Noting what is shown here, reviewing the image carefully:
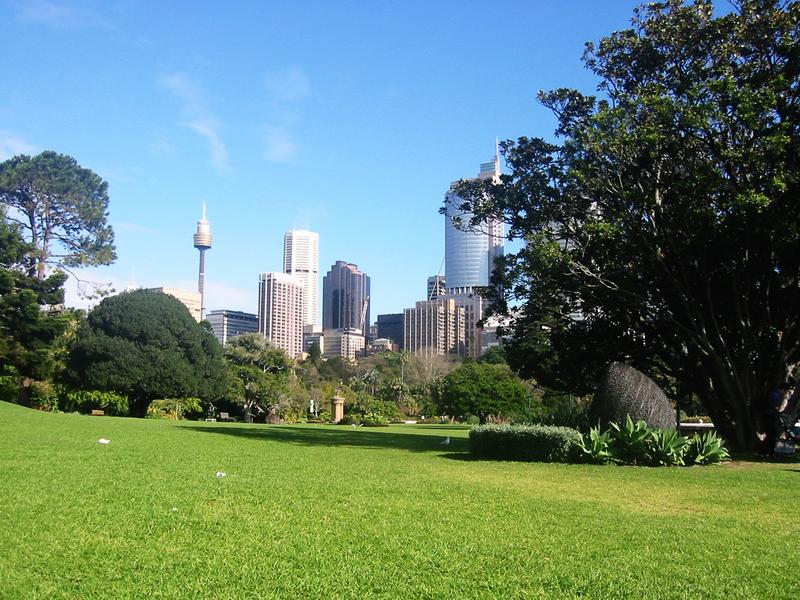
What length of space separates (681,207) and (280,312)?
167716mm

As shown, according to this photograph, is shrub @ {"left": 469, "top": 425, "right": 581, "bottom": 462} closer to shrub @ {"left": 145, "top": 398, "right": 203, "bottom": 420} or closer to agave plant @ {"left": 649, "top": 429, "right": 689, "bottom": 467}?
agave plant @ {"left": 649, "top": 429, "right": 689, "bottom": 467}

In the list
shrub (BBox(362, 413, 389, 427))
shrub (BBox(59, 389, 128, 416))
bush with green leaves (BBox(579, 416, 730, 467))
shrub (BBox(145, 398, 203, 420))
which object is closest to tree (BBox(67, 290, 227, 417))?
shrub (BBox(59, 389, 128, 416))

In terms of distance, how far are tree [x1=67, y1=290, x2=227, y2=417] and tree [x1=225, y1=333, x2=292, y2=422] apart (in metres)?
2.90

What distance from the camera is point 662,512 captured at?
768 centimetres

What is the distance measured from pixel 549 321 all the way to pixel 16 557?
59.2 ft

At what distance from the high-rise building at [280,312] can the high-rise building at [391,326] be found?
20.3 m

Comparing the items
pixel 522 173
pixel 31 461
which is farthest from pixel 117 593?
pixel 522 173

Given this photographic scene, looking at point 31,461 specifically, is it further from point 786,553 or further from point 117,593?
point 786,553

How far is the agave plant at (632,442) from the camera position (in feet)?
43.4

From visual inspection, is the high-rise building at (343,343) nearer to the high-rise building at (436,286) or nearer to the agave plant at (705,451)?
the high-rise building at (436,286)

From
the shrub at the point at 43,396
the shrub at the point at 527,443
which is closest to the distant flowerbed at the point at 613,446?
the shrub at the point at 527,443

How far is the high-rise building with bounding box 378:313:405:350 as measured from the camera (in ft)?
557

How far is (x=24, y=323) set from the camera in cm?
3212

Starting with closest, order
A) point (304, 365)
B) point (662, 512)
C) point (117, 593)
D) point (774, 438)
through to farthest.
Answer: point (117, 593)
point (662, 512)
point (774, 438)
point (304, 365)
